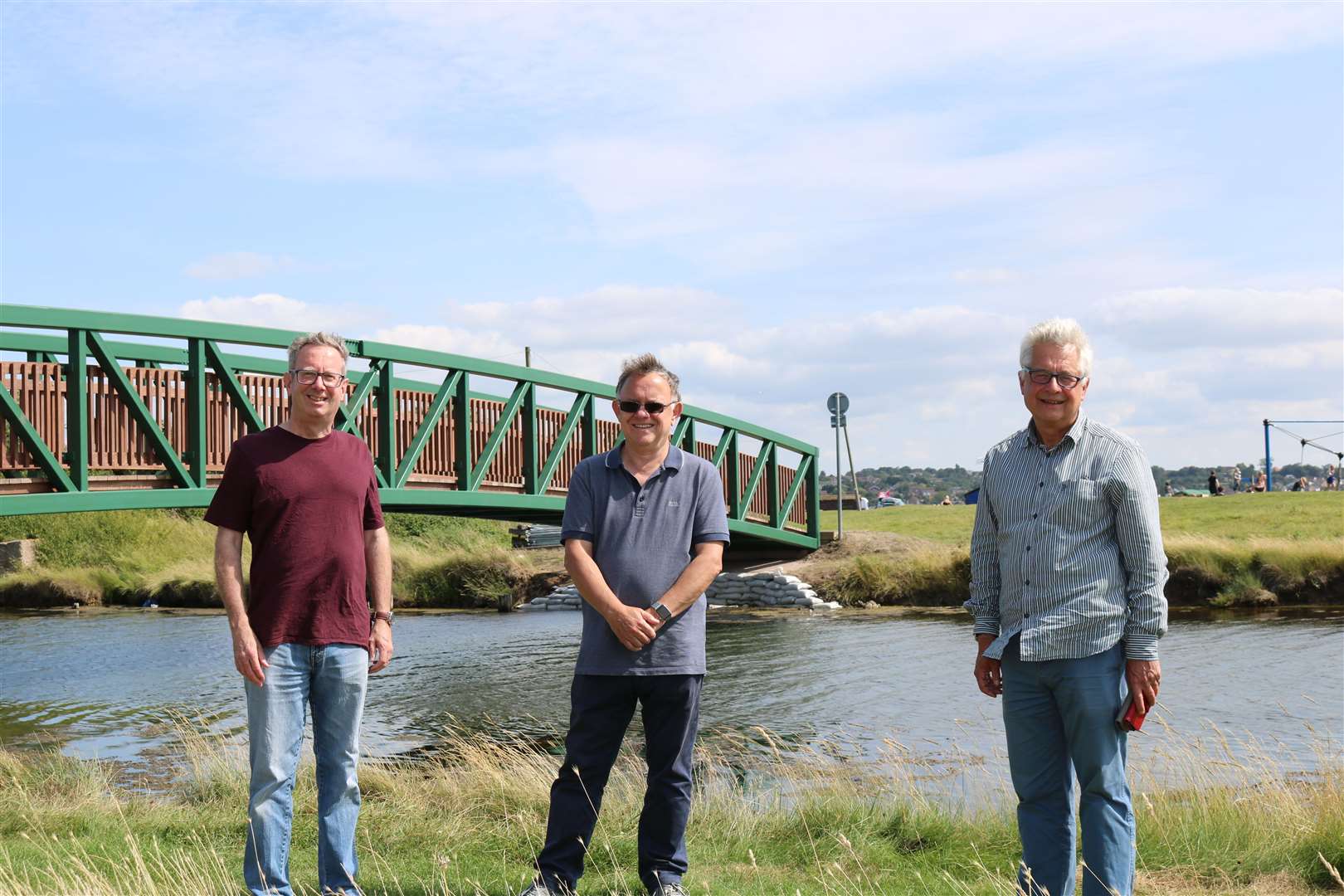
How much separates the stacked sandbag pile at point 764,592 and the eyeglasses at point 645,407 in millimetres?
20307

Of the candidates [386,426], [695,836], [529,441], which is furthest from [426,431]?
[695,836]

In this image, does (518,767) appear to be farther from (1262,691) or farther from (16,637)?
(16,637)

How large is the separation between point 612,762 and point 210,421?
1122cm

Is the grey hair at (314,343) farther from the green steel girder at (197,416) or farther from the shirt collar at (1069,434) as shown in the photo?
the green steel girder at (197,416)

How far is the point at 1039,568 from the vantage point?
3.87 m

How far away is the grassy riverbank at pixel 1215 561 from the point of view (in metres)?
21.2

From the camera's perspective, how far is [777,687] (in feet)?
46.5

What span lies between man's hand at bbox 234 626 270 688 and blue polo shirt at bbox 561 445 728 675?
3.34 ft

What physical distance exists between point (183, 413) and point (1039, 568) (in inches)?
473

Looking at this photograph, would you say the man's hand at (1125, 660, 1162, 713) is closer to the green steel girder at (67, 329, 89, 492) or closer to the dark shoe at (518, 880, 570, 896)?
the dark shoe at (518, 880, 570, 896)

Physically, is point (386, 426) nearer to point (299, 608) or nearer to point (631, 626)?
point (299, 608)

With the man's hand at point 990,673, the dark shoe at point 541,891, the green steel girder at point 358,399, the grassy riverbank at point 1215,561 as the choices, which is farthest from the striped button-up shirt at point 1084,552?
the grassy riverbank at point 1215,561

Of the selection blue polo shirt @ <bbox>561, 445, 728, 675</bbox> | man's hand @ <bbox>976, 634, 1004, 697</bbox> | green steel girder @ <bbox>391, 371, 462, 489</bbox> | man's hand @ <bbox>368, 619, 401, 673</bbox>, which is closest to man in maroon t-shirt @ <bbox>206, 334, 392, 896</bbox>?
man's hand @ <bbox>368, 619, 401, 673</bbox>

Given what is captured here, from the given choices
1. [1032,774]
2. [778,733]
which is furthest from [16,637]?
[1032,774]
